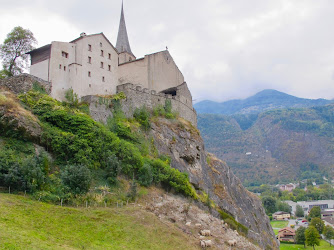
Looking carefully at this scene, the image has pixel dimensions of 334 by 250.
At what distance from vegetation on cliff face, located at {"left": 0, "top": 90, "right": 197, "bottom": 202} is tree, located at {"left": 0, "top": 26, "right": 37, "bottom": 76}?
10558 millimetres

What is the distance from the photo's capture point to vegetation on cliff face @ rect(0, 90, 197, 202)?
78.1ft

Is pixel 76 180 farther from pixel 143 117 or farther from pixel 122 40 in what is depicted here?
pixel 122 40

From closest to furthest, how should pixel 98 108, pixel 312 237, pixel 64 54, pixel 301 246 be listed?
pixel 98 108 → pixel 64 54 → pixel 312 237 → pixel 301 246

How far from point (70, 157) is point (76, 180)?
3575 millimetres

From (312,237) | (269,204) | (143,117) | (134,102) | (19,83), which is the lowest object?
(269,204)

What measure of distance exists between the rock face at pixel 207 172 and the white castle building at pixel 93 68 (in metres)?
6.56

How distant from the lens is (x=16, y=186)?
76.4 ft

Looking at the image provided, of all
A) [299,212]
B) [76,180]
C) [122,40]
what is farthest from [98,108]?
[299,212]

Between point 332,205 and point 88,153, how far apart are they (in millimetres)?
146023

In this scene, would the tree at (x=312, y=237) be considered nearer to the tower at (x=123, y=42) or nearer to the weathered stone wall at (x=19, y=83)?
the tower at (x=123, y=42)

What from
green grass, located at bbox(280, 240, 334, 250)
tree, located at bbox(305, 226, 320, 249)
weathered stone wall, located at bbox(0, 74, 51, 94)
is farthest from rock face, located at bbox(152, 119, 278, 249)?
green grass, located at bbox(280, 240, 334, 250)

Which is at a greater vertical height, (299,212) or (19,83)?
(19,83)

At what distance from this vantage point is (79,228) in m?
21.0

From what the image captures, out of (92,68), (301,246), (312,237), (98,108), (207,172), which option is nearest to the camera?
(98,108)
